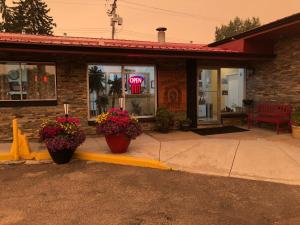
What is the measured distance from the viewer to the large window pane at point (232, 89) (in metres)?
12.1

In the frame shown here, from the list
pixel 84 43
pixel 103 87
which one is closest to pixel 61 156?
A: pixel 103 87

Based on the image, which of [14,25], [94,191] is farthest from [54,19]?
[94,191]

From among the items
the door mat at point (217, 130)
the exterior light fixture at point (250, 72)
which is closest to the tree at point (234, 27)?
the exterior light fixture at point (250, 72)

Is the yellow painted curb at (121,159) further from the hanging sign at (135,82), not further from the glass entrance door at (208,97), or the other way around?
the glass entrance door at (208,97)

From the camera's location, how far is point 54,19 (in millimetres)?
35375

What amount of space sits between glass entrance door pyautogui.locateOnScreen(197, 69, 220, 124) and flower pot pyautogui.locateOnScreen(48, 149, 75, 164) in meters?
6.22

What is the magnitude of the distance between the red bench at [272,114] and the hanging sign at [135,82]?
4.29 m

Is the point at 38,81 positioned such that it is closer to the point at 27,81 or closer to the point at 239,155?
the point at 27,81

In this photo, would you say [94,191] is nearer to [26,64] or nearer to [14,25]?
[26,64]

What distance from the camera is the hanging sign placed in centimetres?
1059

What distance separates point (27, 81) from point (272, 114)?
8.30 m

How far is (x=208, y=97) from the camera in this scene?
12.0m

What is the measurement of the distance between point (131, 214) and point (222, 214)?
131 cm

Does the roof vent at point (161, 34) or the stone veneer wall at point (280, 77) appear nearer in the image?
the stone veneer wall at point (280, 77)
